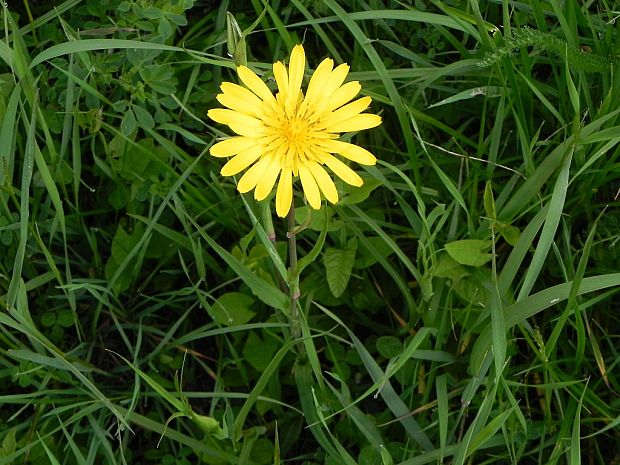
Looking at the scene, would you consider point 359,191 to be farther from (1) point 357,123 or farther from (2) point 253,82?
(2) point 253,82

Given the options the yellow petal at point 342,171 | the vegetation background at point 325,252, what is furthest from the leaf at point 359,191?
the yellow petal at point 342,171

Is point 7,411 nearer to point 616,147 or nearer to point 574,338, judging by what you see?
point 574,338

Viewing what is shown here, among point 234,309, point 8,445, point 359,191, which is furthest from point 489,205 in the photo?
point 8,445

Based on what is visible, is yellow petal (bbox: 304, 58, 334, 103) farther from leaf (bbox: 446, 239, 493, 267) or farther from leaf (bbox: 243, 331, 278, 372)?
leaf (bbox: 243, 331, 278, 372)

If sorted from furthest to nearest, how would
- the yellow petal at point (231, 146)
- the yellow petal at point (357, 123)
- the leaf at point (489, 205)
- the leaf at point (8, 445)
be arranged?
the leaf at point (8, 445), the leaf at point (489, 205), the yellow petal at point (357, 123), the yellow petal at point (231, 146)

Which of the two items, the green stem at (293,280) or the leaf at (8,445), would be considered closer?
the green stem at (293,280)

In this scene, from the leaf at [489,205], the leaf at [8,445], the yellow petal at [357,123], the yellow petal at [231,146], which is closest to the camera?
the yellow petal at [231,146]

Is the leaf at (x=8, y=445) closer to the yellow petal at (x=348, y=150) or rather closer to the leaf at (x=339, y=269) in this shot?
the leaf at (x=339, y=269)

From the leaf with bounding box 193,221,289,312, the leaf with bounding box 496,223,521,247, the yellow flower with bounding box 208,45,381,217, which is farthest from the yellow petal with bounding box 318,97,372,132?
the leaf with bounding box 496,223,521,247
